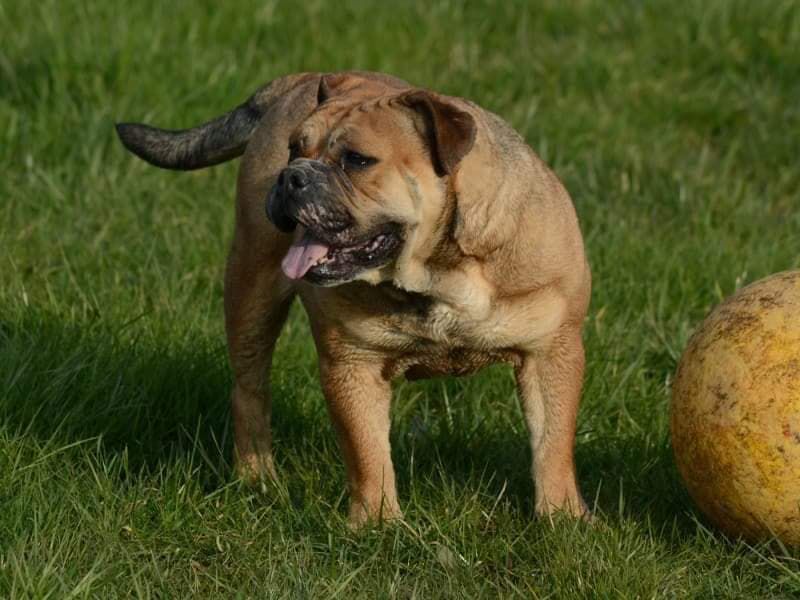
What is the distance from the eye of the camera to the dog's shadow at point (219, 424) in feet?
17.9

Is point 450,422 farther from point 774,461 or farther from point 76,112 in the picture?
point 76,112

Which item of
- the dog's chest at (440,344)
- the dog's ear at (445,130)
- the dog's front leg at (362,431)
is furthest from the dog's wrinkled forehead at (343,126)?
the dog's front leg at (362,431)

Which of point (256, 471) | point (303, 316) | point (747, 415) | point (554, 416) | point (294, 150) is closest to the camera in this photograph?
point (747, 415)

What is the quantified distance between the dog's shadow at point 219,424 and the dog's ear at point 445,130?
1221 mm

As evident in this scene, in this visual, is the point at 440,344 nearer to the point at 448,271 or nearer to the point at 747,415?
the point at 448,271

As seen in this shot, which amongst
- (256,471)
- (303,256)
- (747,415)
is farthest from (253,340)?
(747,415)

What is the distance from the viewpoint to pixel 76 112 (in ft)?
26.7

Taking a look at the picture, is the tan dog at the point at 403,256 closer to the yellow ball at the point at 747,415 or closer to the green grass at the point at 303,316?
the green grass at the point at 303,316

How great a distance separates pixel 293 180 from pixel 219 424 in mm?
1794

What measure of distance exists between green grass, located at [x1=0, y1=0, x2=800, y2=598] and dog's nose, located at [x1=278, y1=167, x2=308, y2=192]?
117cm

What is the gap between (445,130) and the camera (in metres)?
4.65

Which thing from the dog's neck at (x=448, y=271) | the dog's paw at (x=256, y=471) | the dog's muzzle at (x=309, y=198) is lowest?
the dog's paw at (x=256, y=471)

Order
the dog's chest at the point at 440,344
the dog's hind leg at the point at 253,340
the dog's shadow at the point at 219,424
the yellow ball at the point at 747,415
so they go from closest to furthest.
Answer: the yellow ball at the point at 747,415
the dog's chest at the point at 440,344
the dog's shadow at the point at 219,424
the dog's hind leg at the point at 253,340

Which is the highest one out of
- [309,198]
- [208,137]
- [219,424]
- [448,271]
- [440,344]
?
[309,198]
